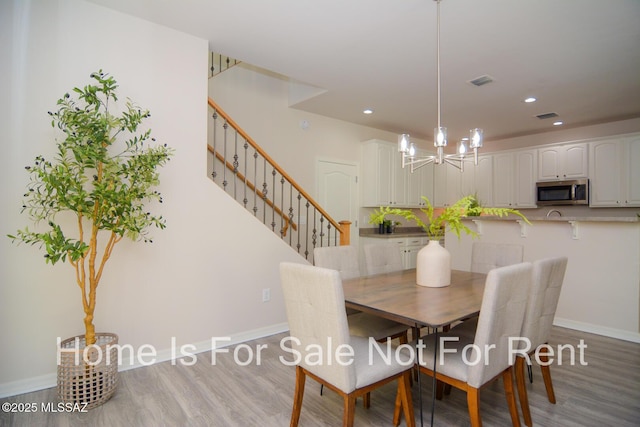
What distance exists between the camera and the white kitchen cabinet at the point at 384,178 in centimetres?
557

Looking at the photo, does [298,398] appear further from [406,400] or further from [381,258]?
[381,258]

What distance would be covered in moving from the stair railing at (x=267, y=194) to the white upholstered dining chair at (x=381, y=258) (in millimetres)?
1047

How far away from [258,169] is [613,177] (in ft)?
16.7

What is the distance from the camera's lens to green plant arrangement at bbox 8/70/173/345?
2.11m

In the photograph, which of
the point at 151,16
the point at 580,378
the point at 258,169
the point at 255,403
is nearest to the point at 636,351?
the point at 580,378

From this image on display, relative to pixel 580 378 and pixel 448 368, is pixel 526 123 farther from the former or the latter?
pixel 448 368

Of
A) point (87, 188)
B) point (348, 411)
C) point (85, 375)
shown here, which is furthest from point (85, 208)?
point (348, 411)

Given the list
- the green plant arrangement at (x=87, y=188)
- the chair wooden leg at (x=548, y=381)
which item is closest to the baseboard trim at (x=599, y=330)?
the chair wooden leg at (x=548, y=381)

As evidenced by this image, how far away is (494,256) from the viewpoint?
3014 millimetres

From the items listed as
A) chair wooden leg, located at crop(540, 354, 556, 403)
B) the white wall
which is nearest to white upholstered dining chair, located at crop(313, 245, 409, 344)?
chair wooden leg, located at crop(540, 354, 556, 403)

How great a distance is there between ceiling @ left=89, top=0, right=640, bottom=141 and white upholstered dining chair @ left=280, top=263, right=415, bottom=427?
2.01 m

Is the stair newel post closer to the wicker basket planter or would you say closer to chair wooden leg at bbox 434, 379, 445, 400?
chair wooden leg at bbox 434, 379, 445, 400

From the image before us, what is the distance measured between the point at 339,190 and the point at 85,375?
3.94 m

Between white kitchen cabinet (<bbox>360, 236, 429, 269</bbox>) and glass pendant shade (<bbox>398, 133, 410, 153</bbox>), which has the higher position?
glass pendant shade (<bbox>398, 133, 410, 153</bbox>)
